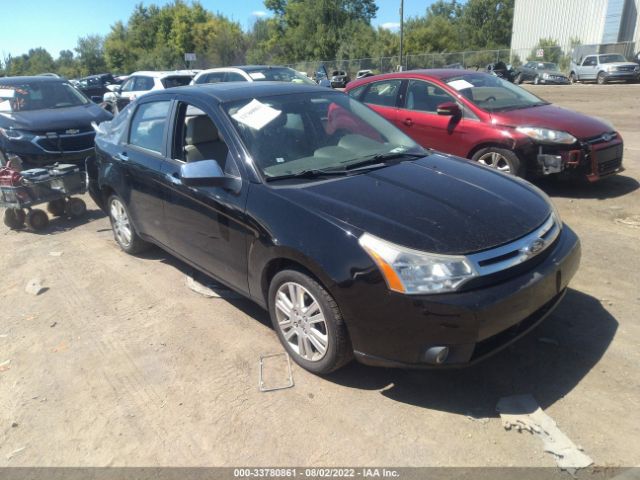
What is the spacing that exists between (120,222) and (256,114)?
2.45 m

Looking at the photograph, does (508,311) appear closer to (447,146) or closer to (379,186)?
(379,186)

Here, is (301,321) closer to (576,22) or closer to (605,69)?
(605,69)

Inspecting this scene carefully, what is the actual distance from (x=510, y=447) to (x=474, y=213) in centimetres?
127

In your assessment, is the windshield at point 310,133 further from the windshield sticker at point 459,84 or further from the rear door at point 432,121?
the windshield sticker at point 459,84

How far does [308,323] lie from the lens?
3057 mm

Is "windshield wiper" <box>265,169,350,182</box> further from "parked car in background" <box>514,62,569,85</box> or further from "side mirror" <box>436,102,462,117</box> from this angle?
"parked car in background" <box>514,62,569,85</box>

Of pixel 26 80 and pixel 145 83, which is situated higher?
pixel 26 80

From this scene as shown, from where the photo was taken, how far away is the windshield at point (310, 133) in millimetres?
3504

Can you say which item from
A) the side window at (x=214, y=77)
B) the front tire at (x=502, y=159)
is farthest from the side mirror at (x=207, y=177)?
the side window at (x=214, y=77)

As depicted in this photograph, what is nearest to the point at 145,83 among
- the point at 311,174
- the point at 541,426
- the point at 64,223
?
the point at 64,223

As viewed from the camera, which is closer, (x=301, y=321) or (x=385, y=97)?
(x=301, y=321)

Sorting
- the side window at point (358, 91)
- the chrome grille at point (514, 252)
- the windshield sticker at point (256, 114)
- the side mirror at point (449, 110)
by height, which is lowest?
the chrome grille at point (514, 252)

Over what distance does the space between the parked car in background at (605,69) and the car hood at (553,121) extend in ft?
81.7

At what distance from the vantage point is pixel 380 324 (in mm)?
2672
